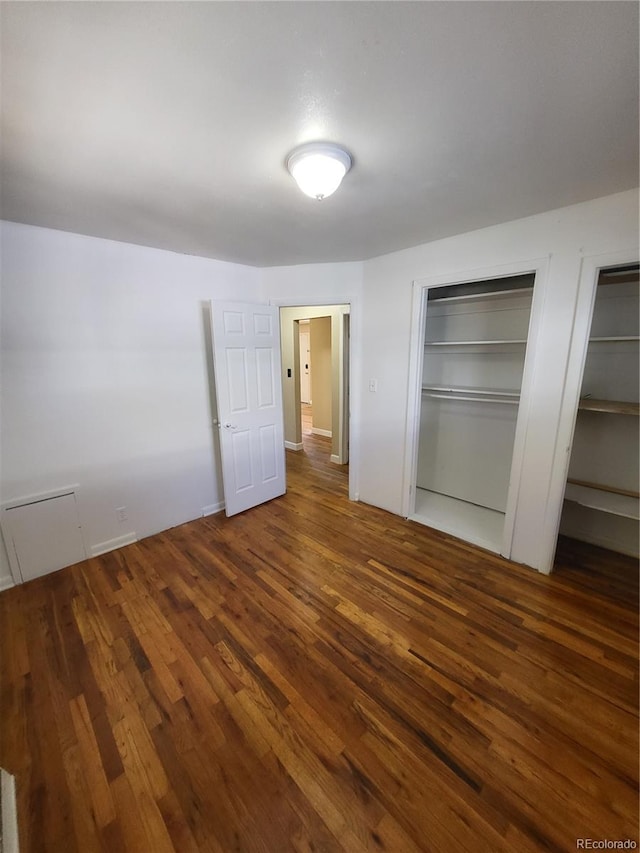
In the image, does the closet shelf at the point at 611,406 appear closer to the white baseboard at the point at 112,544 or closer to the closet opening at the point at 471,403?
the closet opening at the point at 471,403

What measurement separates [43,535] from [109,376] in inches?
47.6

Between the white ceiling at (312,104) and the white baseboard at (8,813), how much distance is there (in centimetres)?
226

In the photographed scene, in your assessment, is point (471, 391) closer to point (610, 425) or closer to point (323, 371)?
point (610, 425)

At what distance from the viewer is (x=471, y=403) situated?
302 cm

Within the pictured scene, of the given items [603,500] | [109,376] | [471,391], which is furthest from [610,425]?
[109,376]

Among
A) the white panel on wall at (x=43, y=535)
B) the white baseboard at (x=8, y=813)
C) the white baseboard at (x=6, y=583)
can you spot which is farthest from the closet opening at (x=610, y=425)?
the white baseboard at (x=6, y=583)

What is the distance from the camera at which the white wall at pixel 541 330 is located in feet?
5.98

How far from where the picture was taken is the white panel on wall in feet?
6.93

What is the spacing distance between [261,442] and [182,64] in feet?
8.51

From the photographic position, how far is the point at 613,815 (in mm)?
1082

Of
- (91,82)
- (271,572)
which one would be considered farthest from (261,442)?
(91,82)

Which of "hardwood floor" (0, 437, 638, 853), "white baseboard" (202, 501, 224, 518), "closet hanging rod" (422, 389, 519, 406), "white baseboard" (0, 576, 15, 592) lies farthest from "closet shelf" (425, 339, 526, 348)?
"white baseboard" (0, 576, 15, 592)

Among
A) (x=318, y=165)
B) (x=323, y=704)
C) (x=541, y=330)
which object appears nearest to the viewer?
(x=318, y=165)

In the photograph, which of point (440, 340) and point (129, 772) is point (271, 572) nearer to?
point (129, 772)
